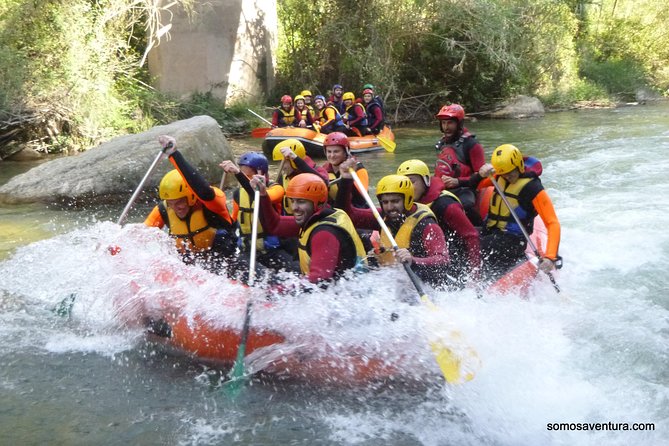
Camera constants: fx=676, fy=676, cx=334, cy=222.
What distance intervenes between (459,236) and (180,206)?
2.12 metres

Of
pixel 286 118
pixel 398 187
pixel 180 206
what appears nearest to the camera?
pixel 398 187

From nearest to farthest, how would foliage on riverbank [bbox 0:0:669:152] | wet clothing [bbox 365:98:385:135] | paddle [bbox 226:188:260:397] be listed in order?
paddle [bbox 226:188:260:397], foliage on riverbank [bbox 0:0:669:152], wet clothing [bbox 365:98:385:135]

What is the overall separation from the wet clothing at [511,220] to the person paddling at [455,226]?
0.27m

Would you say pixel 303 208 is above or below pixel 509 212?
above

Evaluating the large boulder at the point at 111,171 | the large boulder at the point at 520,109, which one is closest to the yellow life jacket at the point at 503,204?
the large boulder at the point at 111,171

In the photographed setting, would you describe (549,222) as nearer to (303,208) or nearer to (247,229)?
(303,208)

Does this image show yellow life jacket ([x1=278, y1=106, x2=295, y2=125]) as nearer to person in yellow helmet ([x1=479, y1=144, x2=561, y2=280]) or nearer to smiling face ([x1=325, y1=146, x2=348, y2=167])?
smiling face ([x1=325, y1=146, x2=348, y2=167])

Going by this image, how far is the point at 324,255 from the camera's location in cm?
425

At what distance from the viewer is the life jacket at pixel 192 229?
5.17 m

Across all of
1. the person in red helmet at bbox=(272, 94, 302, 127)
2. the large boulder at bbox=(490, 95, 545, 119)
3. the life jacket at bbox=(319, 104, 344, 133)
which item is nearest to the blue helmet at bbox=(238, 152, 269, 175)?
the life jacket at bbox=(319, 104, 344, 133)

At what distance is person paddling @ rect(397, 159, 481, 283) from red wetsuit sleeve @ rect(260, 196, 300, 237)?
933 millimetres

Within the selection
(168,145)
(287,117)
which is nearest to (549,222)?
(168,145)

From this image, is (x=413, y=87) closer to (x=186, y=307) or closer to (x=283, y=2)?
(x=283, y=2)

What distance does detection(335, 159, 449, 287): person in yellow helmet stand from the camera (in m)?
4.65
